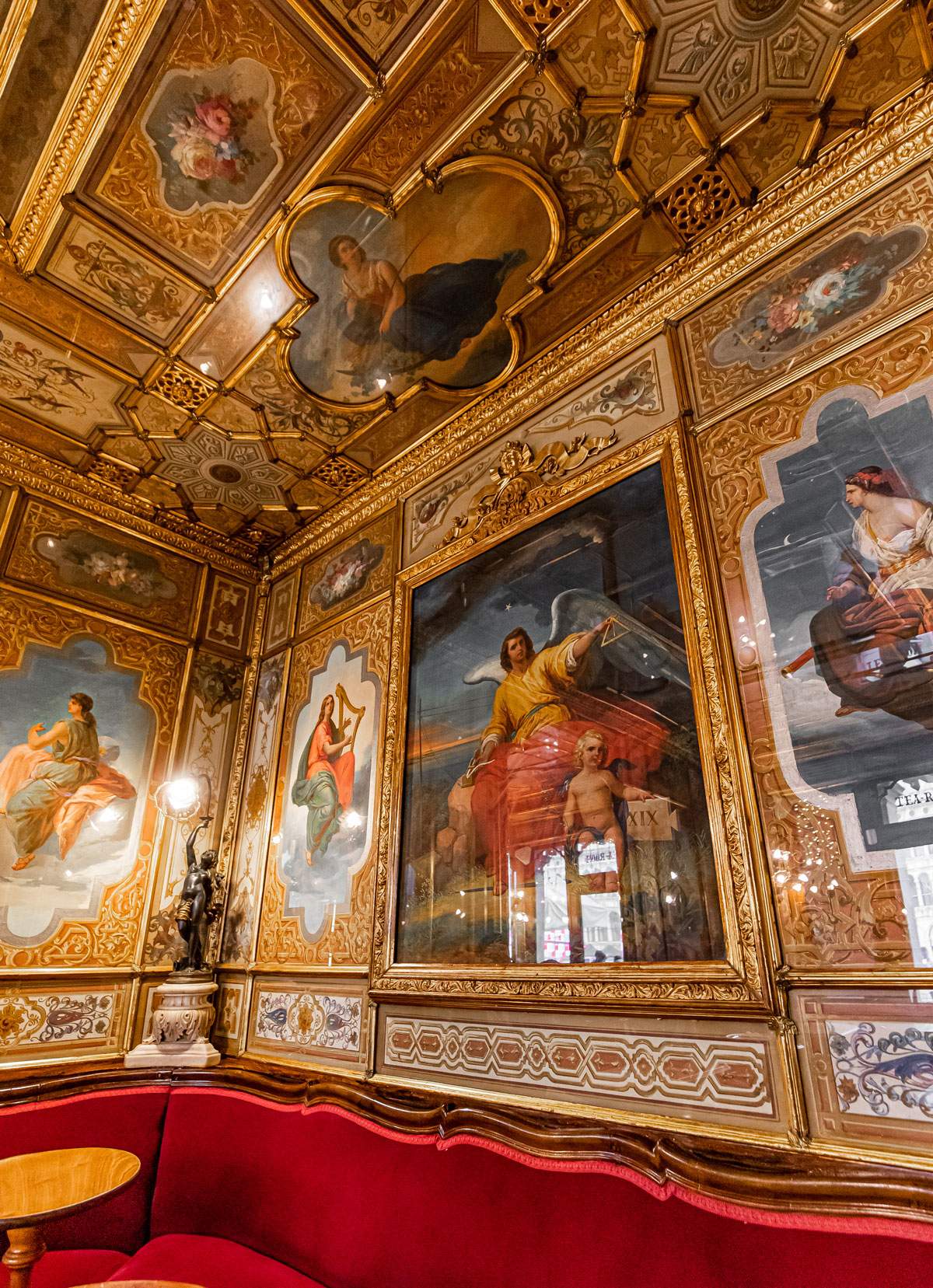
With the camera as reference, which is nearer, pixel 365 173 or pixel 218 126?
pixel 218 126

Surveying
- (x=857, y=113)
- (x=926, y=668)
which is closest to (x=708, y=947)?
(x=926, y=668)

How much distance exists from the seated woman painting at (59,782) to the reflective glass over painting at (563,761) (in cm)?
270

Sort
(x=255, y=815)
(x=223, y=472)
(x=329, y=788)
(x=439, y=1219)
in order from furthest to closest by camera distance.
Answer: (x=223, y=472)
(x=255, y=815)
(x=329, y=788)
(x=439, y=1219)

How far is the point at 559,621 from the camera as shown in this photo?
166 inches

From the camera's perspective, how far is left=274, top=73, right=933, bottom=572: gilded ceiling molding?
358 centimetres

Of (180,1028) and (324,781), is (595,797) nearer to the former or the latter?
(324,781)

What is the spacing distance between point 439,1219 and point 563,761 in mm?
2039

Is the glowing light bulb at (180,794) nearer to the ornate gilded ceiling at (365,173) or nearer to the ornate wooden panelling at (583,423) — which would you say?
the ornate wooden panelling at (583,423)

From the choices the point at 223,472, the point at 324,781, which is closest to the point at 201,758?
the point at 324,781

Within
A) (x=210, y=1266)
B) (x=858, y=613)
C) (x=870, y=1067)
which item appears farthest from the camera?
(x=210, y=1266)

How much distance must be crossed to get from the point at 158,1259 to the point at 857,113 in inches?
258

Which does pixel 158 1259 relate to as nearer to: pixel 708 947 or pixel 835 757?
pixel 708 947

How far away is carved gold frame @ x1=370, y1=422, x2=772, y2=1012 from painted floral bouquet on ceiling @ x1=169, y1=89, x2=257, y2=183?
8.17 ft

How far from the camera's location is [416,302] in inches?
189
